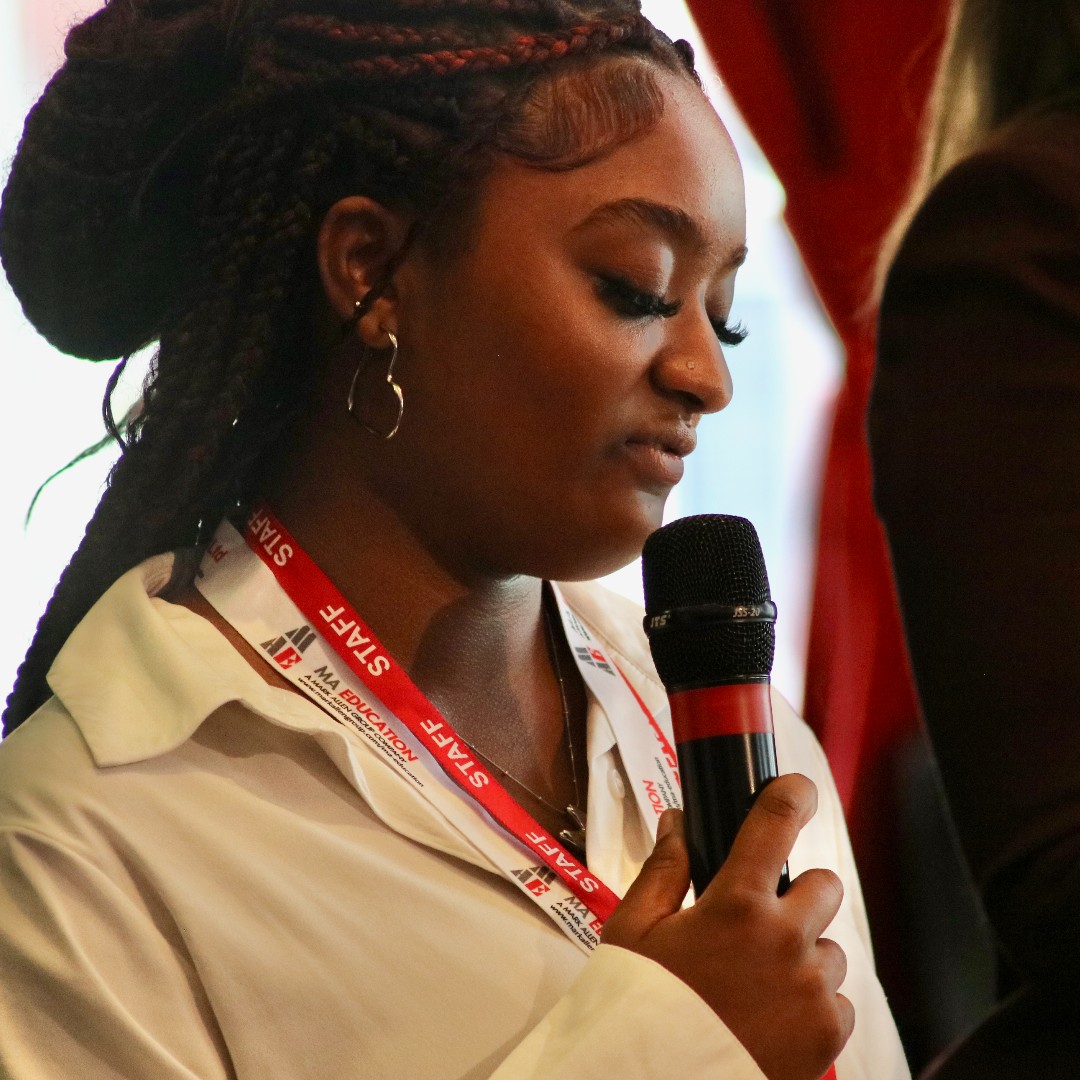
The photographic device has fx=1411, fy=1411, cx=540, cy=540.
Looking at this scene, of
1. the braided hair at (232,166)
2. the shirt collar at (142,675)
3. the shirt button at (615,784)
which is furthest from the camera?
the shirt button at (615,784)

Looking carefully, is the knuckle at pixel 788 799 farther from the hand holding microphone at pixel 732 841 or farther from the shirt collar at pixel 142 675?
the shirt collar at pixel 142 675

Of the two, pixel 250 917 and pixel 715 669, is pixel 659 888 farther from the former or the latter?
pixel 250 917

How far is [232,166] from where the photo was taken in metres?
1.37

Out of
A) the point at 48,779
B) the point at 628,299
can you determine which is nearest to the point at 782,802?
the point at 628,299

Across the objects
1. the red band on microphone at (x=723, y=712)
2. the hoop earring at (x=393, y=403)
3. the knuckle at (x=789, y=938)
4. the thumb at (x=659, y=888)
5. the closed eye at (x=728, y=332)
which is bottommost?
the knuckle at (x=789, y=938)

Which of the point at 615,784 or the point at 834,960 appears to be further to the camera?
the point at 615,784

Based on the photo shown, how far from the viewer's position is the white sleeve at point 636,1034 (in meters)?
1.00

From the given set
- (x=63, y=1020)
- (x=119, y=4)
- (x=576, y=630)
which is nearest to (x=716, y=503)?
(x=576, y=630)

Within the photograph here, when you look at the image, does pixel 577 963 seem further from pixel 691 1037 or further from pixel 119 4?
pixel 119 4

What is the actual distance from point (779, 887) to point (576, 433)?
45cm

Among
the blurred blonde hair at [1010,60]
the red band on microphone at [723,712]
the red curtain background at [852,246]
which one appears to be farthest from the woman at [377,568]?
the red curtain background at [852,246]

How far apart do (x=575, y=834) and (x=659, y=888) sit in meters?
0.37

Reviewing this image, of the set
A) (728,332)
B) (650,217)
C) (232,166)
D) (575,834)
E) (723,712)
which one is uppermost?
(232,166)

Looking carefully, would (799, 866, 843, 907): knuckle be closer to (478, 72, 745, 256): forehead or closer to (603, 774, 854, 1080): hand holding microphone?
(603, 774, 854, 1080): hand holding microphone
